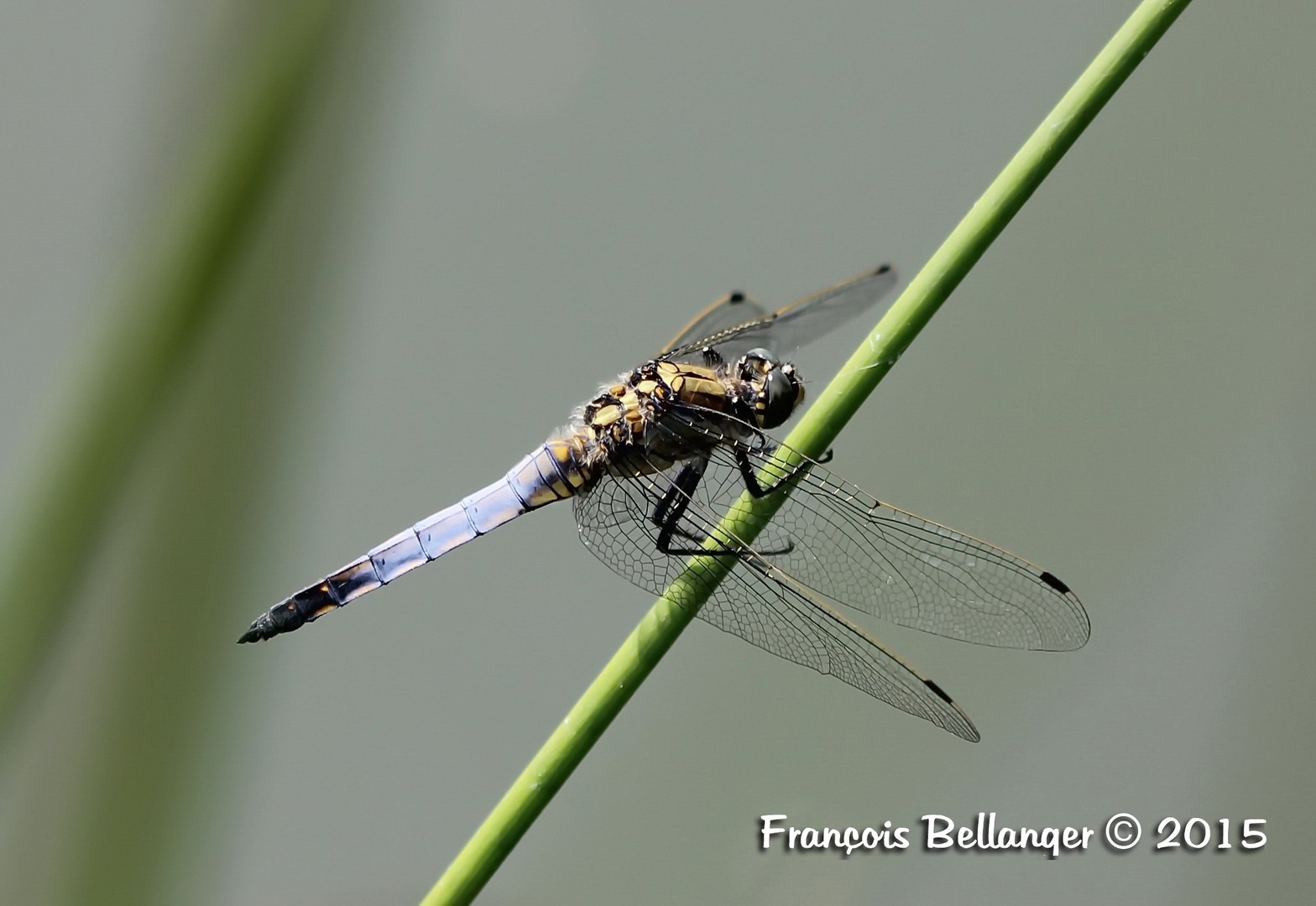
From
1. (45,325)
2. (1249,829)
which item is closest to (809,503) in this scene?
(1249,829)

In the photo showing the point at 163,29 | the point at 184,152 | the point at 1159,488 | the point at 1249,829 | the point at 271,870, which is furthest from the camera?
the point at 271,870

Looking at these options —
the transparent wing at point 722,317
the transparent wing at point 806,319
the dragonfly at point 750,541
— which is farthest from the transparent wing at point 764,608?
the transparent wing at point 722,317

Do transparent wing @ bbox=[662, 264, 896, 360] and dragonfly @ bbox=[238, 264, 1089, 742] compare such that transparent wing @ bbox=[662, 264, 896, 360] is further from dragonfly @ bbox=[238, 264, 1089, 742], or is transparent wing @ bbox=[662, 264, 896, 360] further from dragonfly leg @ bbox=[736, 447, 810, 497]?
dragonfly leg @ bbox=[736, 447, 810, 497]

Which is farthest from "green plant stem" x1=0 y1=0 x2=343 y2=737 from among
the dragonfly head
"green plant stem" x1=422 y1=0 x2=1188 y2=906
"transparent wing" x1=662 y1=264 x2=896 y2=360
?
"transparent wing" x1=662 y1=264 x2=896 y2=360

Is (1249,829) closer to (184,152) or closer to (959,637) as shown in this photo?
(959,637)

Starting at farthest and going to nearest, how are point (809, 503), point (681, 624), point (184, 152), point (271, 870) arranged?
point (271, 870) → point (809, 503) → point (184, 152) → point (681, 624)

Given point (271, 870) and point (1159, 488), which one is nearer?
point (1159, 488)

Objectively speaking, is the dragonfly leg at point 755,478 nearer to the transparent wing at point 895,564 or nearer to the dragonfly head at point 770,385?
the transparent wing at point 895,564
